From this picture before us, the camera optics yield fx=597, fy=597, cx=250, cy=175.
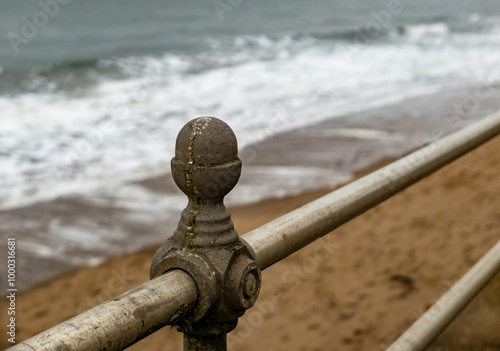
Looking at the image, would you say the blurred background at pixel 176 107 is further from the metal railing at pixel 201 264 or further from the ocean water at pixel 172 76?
the metal railing at pixel 201 264

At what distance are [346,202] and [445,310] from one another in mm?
510

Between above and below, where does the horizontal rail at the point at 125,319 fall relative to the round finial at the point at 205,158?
below

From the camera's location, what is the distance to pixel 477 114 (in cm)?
816

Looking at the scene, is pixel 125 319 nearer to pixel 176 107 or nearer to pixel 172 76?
pixel 176 107

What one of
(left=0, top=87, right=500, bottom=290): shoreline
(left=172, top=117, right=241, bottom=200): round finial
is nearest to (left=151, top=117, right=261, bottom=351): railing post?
(left=172, top=117, right=241, bottom=200): round finial

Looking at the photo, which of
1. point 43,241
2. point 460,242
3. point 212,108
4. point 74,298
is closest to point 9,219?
point 43,241

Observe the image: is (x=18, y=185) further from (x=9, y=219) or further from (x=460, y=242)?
(x=460, y=242)

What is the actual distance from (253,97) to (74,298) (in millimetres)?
7259

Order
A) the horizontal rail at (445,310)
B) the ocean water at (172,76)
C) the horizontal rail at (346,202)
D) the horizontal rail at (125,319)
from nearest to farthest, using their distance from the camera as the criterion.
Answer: the horizontal rail at (125,319), the horizontal rail at (346,202), the horizontal rail at (445,310), the ocean water at (172,76)

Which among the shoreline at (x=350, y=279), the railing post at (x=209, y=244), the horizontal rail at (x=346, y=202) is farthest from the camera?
the shoreline at (x=350, y=279)

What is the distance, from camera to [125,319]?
0.65 m

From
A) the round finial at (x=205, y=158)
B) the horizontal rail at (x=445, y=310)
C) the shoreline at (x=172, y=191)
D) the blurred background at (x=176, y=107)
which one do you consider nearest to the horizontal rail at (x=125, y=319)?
the round finial at (x=205, y=158)

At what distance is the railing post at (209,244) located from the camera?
78 centimetres

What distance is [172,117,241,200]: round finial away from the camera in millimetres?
783
